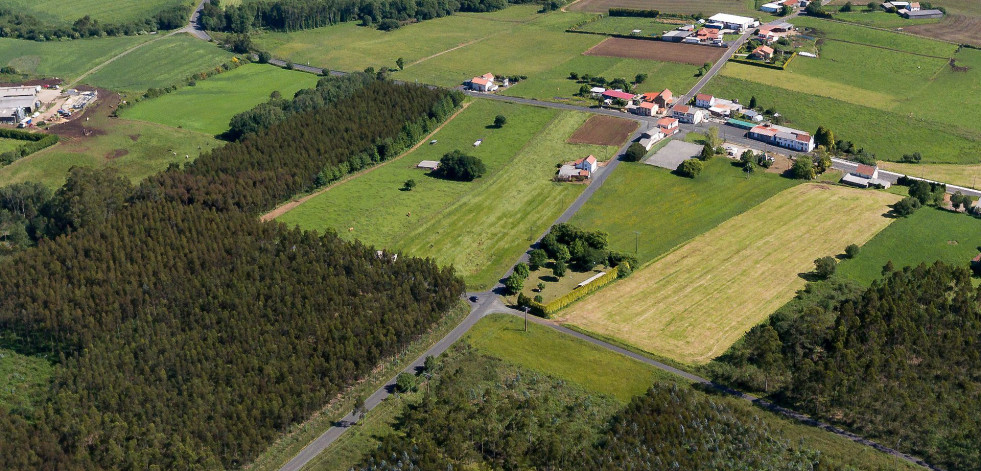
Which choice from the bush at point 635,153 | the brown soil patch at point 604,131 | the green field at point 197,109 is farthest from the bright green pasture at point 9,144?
the bush at point 635,153

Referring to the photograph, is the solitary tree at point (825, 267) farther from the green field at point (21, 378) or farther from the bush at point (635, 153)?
the green field at point (21, 378)

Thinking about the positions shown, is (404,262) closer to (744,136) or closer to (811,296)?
(811,296)

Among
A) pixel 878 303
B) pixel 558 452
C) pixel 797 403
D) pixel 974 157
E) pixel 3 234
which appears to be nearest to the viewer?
pixel 558 452

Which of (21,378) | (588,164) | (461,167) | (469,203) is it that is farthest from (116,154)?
(588,164)

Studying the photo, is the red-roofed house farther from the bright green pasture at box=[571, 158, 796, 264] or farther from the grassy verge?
the grassy verge

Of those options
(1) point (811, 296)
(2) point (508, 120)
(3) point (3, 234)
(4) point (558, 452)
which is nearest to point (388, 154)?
(2) point (508, 120)

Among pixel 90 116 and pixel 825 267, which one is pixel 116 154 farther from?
pixel 825 267
